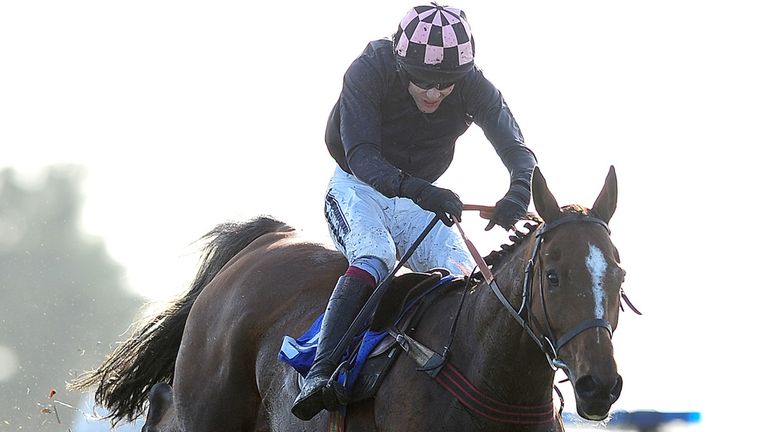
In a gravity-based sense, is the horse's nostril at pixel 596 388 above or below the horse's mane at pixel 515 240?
below

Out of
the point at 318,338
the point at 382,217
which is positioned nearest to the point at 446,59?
the point at 382,217

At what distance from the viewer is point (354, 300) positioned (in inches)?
270

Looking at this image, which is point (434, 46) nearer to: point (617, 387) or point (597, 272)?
point (597, 272)

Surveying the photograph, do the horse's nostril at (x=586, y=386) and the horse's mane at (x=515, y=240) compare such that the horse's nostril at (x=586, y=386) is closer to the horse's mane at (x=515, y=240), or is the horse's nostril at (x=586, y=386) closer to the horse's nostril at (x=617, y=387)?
the horse's nostril at (x=617, y=387)

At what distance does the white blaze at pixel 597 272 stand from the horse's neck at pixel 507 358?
1.60 feet

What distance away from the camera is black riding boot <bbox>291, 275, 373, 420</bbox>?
22.1 ft

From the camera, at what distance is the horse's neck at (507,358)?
612 cm

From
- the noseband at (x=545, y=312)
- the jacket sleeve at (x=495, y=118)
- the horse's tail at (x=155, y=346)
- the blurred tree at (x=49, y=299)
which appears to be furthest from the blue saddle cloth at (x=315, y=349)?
the blurred tree at (x=49, y=299)

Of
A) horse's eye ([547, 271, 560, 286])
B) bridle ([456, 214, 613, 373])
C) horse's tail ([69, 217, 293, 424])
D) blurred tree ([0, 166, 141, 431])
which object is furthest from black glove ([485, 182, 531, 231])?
blurred tree ([0, 166, 141, 431])

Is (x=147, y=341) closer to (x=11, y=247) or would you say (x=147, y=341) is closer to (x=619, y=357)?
(x=619, y=357)

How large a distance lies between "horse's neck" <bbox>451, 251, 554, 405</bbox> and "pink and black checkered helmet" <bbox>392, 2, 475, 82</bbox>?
4.51 ft

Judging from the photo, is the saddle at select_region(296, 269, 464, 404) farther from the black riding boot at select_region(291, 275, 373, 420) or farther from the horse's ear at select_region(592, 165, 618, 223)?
the horse's ear at select_region(592, 165, 618, 223)

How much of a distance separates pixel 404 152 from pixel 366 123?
60 centimetres

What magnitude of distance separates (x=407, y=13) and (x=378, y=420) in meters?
2.30
